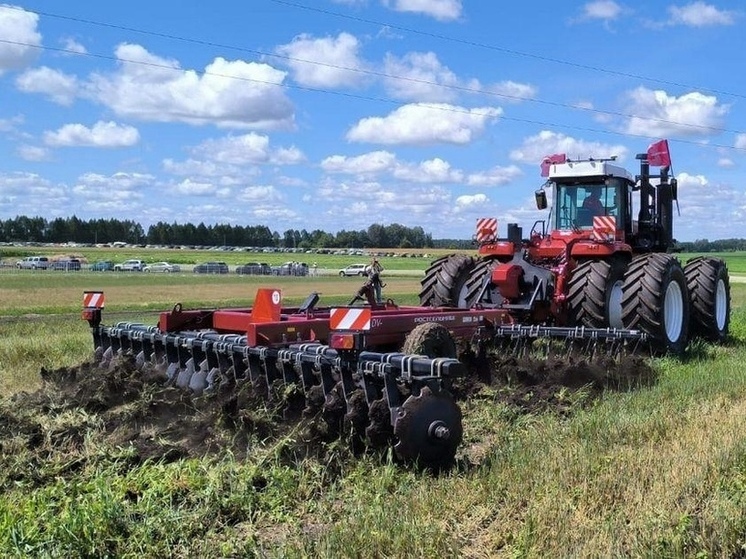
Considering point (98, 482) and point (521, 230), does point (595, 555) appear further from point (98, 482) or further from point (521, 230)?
point (521, 230)

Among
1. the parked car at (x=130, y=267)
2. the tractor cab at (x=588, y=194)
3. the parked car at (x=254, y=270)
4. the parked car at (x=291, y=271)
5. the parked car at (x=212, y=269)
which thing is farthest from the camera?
the parked car at (x=130, y=267)

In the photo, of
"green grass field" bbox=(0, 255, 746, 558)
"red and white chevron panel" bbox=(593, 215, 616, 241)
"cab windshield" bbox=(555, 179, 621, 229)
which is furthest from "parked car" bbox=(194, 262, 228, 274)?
"green grass field" bbox=(0, 255, 746, 558)

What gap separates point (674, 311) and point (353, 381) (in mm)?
6222

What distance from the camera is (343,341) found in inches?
209

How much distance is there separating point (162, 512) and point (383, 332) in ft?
11.4

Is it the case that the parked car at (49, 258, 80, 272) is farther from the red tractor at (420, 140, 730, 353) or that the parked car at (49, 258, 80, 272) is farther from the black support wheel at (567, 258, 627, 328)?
the black support wheel at (567, 258, 627, 328)

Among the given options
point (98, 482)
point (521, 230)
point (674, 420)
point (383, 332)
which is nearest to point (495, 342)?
point (521, 230)

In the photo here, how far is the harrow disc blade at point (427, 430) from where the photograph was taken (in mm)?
4734

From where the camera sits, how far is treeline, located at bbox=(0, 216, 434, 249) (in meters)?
143

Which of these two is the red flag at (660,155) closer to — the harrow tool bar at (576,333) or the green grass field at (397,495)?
the harrow tool bar at (576,333)

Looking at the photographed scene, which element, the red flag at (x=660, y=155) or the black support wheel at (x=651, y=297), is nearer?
the black support wheel at (x=651, y=297)

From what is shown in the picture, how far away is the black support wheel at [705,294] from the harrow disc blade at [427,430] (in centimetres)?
775

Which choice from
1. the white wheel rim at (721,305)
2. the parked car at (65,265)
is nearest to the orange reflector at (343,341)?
the white wheel rim at (721,305)

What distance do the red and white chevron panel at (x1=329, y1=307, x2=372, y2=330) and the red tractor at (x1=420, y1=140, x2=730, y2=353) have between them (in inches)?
190
